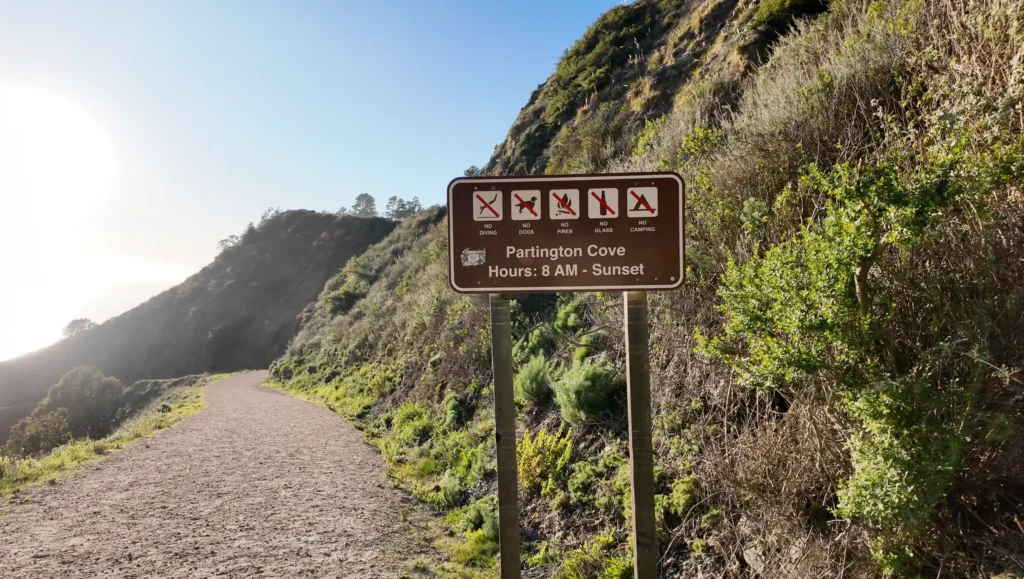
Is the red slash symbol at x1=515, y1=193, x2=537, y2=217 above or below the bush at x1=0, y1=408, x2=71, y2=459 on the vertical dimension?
above

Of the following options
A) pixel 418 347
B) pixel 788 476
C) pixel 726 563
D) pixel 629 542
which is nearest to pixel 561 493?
pixel 629 542

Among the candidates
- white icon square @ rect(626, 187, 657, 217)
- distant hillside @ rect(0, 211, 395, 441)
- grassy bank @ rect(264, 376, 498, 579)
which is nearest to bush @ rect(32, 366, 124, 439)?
distant hillside @ rect(0, 211, 395, 441)

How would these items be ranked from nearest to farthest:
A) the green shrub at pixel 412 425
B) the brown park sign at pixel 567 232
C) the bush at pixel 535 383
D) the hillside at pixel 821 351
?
the hillside at pixel 821 351 → the brown park sign at pixel 567 232 → the bush at pixel 535 383 → the green shrub at pixel 412 425

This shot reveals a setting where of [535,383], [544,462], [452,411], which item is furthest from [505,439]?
[452,411]

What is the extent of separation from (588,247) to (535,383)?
463 cm

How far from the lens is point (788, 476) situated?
3.24 metres

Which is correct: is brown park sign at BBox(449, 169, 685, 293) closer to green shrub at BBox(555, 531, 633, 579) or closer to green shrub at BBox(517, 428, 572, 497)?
green shrub at BBox(555, 531, 633, 579)

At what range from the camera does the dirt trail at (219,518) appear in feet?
16.8

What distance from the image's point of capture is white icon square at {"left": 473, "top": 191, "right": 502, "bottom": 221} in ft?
9.43

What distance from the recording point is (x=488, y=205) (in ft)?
9.45

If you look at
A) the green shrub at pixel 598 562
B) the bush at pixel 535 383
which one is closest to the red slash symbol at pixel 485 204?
the green shrub at pixel 598 562

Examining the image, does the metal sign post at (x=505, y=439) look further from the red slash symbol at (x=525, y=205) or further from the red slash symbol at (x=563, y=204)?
the red slash symbol at (x=563, y=204)

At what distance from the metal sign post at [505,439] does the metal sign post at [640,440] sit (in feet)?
2.23

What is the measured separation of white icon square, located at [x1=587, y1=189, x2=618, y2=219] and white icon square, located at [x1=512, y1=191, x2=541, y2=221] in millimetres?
288
